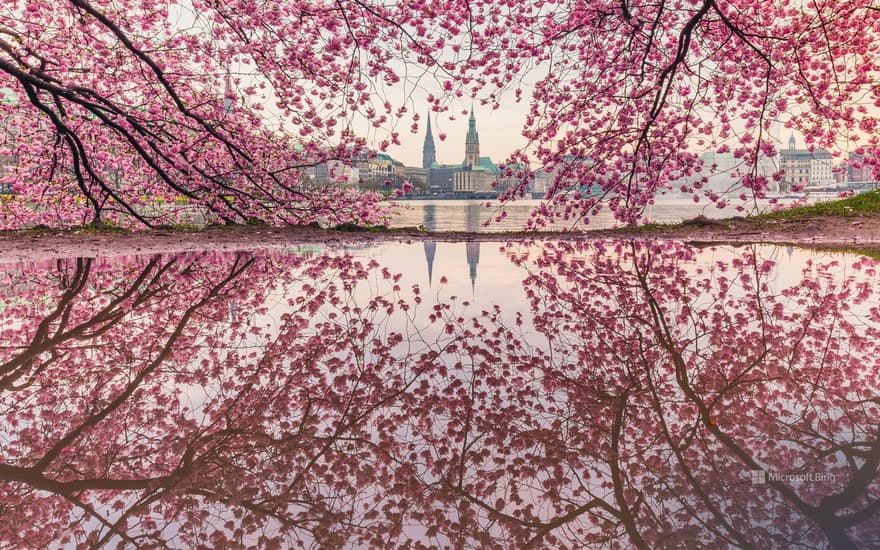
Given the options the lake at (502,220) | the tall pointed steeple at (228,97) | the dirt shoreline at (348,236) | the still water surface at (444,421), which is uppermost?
the tall pointed steeple at (228,97)

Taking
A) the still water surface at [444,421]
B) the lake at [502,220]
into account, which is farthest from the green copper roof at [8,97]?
the lake at [502,220]

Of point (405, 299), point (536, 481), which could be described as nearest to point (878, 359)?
point (536, 481)

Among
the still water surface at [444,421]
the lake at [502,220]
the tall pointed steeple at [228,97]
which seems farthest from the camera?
the lake at [502,220]

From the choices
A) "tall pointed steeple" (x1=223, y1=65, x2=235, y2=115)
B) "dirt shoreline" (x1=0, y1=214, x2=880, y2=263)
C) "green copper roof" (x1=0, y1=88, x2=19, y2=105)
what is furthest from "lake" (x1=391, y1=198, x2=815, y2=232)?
"green copper roof" (x1=0, y1=88, x2=19, y2=105)

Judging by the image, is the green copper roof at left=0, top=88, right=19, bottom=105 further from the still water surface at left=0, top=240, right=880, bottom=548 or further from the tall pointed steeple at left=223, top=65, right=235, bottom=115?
the still water surface at left=0, top=240, right=880, bottom=548

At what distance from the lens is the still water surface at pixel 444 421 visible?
1945 mm

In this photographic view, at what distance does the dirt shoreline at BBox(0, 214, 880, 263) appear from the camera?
10.7 metres

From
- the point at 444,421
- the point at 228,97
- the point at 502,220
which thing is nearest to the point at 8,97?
the point at 228,97

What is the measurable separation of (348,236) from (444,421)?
1160 cm

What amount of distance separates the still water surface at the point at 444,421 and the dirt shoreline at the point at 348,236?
5616 millimetres

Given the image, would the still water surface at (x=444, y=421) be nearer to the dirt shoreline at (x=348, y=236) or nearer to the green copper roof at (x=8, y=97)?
the dirt shoreline at (x=348, y=236)

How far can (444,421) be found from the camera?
281 cm

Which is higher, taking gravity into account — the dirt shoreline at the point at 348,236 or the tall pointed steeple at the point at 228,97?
the tall pointed steeple at the point at 228,97

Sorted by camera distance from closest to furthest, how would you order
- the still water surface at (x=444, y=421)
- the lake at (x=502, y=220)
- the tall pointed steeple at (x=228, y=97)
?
the still water surface at (x=444, y=421), the tall pointed steeple at (x=228, y=97), the lake at (x=502, y=220)
